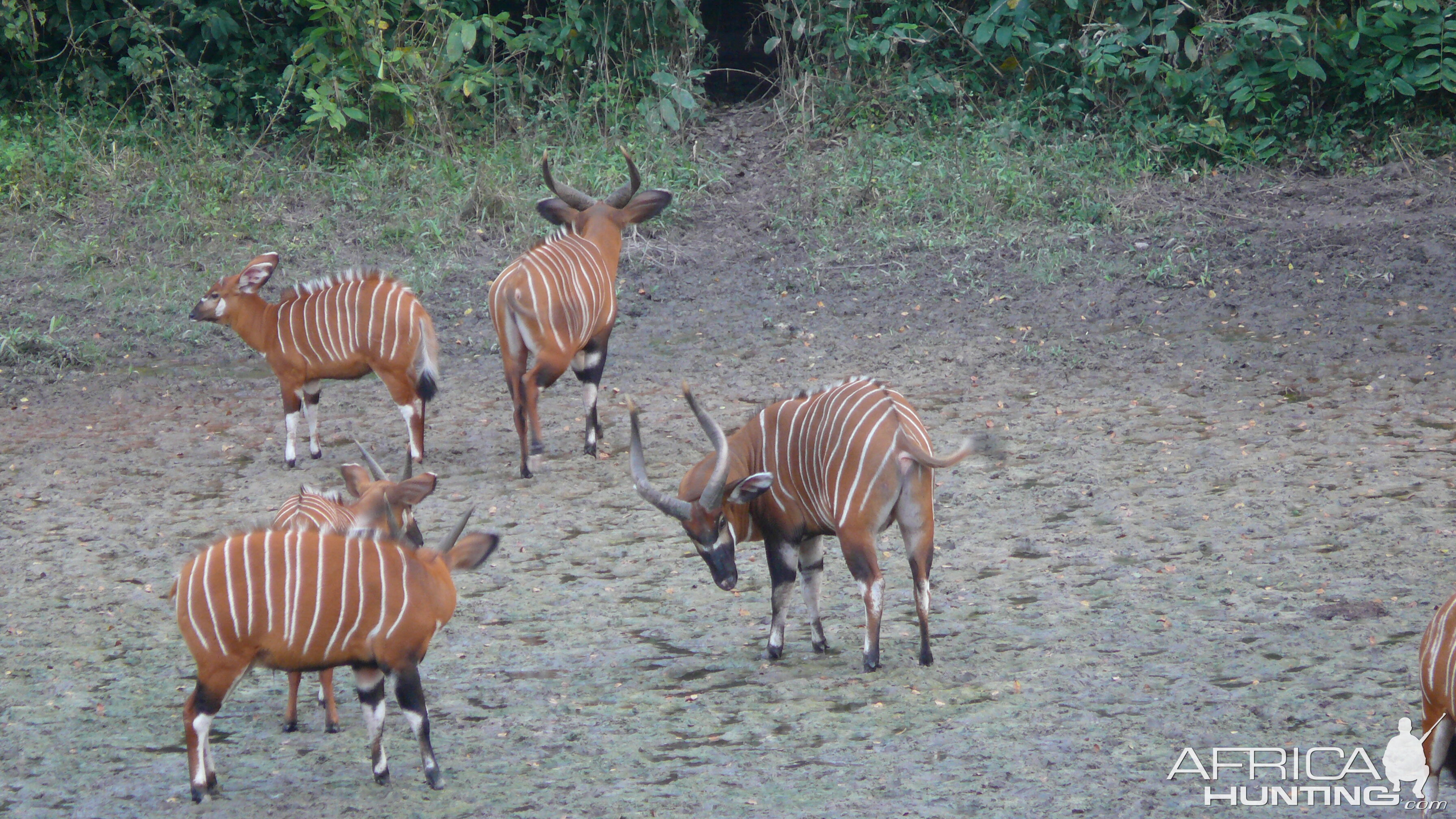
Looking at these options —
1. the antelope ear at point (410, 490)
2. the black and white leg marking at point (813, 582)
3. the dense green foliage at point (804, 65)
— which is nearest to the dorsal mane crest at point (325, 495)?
the antelope ear at point (410, 490)

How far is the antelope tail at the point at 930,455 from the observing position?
4781 mm

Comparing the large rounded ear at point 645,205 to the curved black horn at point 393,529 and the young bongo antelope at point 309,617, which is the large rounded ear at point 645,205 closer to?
the curved black horn at point 393,529

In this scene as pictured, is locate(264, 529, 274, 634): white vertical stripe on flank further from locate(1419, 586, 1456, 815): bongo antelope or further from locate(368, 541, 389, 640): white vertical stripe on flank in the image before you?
locate(1419, 586, 1456, 815): bongo antelope

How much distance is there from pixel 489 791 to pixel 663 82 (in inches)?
356

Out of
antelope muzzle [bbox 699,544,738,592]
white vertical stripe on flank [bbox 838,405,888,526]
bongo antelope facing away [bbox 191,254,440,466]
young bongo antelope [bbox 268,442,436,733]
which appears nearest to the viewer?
young bongo antelope [bbox 268,442,436,733]

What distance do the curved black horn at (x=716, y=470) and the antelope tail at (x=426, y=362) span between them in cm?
291

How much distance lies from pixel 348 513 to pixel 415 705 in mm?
1194

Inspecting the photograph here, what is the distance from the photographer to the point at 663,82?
12.3 meters

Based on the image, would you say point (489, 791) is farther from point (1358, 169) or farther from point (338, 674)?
point (1358, 169)

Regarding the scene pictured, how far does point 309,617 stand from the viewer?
13.2 feet

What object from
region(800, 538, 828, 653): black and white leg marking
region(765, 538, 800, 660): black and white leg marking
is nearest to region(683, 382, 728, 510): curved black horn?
region(765, 538, 800, 660): black and white leg marking

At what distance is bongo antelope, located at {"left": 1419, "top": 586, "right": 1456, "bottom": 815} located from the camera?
343cm

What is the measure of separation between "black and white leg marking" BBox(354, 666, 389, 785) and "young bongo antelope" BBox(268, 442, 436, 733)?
311 millimetres

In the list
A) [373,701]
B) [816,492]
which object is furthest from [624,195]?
[373,701]
